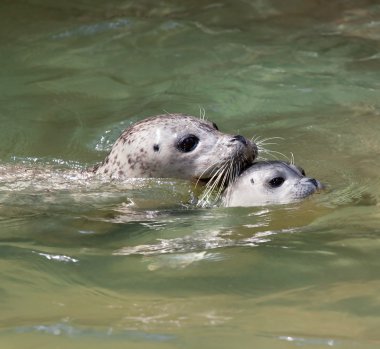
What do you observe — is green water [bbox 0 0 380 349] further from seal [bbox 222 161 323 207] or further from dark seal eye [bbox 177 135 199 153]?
dark seal eye [bbox 177 135 199 153]

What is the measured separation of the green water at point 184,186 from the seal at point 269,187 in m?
0.10

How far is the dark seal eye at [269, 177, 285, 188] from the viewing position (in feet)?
17.9

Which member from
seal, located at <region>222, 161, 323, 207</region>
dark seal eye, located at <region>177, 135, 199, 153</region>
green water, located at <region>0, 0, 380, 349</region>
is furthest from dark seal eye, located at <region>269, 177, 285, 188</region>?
dark seal eye, located at <region>177, 135, 199, 153</region>

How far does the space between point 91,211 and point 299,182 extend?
123cm

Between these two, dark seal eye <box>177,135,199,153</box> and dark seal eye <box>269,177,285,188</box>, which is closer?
dark seal eye <box>269,177,285,188</box>

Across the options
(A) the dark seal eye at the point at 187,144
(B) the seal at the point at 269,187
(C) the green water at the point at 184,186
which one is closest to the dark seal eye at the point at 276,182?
(B) the seal at the point at 269,187

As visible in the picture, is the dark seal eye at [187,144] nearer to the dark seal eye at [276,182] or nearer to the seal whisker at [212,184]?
the seal whisker at [212,184]

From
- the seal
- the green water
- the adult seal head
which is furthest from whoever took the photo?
the adult seal head

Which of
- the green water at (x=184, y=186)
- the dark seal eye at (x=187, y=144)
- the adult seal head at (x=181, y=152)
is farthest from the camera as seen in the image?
the dark seal eye at (x=187, y=144)

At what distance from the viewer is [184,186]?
5812mm

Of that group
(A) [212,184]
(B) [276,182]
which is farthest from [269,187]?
(A) [212,184]

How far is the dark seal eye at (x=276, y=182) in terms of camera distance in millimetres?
5457

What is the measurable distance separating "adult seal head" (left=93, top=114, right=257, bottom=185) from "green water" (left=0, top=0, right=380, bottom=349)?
0.15m

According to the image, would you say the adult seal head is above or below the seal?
above
